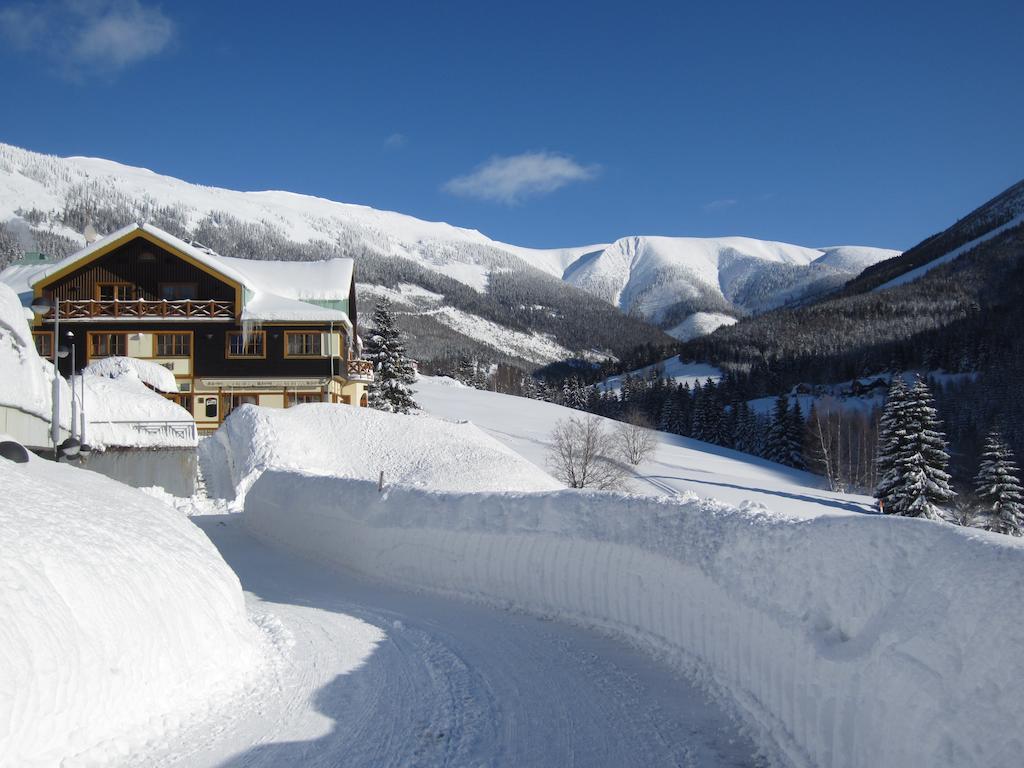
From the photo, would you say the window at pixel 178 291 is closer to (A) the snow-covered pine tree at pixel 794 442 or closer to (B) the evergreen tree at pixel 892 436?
(B) the evergreen tree at pixel 892 436

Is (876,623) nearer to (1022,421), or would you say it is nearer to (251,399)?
(251,399)

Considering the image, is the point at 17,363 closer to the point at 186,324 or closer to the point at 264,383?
the point at 264,383

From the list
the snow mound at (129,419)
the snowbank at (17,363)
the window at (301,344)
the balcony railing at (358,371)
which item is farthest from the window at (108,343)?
the snowbank at (17,363)

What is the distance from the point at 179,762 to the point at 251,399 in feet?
101

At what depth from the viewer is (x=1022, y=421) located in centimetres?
8644

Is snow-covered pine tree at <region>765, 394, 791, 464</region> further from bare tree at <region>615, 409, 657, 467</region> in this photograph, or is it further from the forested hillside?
bare tree at <region>615, 409, 657, 467</region>

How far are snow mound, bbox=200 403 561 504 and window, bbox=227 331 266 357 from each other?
6.08 meters

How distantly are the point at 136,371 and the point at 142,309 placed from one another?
5.10m

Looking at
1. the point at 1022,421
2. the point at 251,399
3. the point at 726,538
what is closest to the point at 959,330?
the point at 1022,421

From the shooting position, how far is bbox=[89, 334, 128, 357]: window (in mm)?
33938

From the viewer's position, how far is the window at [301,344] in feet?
113

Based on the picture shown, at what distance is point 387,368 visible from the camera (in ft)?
157

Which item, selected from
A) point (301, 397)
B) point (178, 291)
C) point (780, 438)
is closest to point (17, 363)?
point (301, 397)

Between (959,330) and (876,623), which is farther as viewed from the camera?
(959,330)
